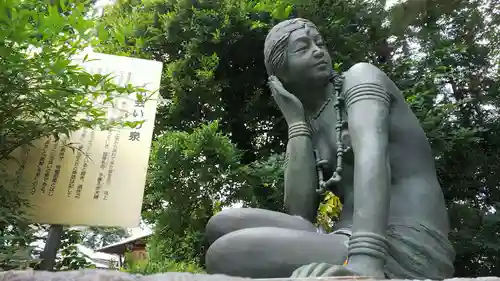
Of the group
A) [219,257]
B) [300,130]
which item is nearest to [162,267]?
[300,130]

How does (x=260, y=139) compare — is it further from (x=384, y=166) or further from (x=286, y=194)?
(x=384, y=166)

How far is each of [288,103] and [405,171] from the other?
20.4 inches

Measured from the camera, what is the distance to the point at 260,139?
414 centimetres

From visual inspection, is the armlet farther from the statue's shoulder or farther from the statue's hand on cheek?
the statue's hand on cheek

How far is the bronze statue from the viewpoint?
1.32 metres

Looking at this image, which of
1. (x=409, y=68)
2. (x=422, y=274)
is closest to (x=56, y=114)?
(x=422, y=274)

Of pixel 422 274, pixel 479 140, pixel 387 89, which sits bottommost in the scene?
pixel 422 274

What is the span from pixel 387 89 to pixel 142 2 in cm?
333

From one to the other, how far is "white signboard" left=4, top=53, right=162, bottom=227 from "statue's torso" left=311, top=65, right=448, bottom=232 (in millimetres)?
1182

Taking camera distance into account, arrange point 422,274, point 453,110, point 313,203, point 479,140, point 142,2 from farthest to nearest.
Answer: point 142,2
point 453,110
point 479,140
point 313,203
point 422,274

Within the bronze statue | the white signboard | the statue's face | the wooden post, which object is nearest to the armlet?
the bronze statue

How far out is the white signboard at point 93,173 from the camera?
7.86 feet

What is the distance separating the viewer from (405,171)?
64.0 inches

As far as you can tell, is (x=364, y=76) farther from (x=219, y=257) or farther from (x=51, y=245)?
(x=51, y=245)
